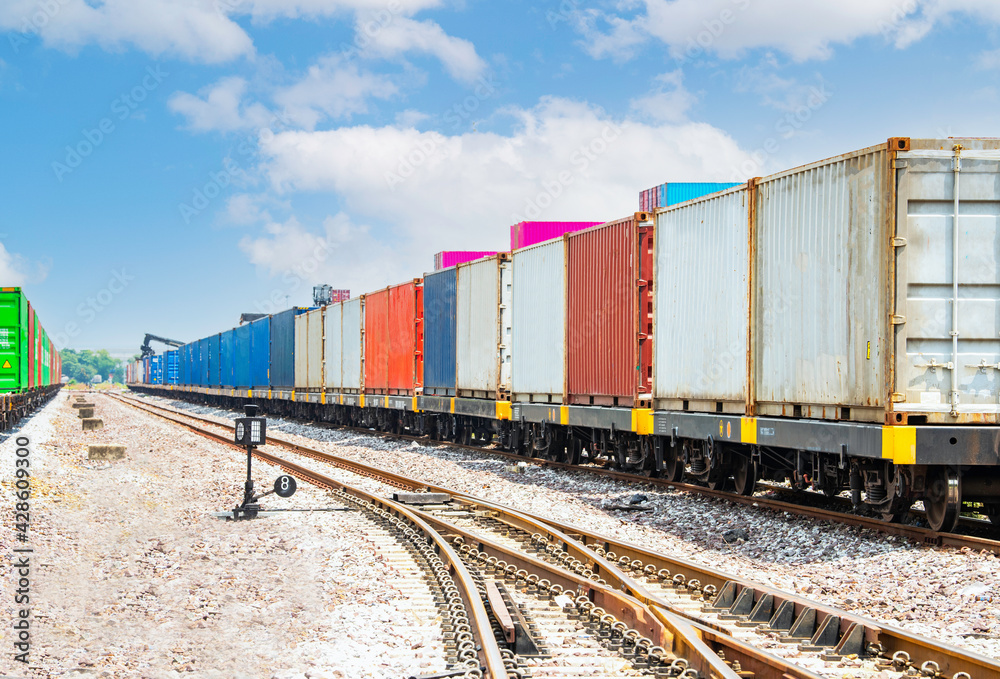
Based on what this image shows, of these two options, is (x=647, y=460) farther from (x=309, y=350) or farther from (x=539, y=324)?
(x=309, y=350)

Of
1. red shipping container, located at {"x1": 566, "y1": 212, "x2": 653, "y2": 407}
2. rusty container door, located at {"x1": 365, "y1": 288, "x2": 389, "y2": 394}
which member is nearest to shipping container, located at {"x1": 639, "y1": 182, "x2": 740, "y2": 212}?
rusty container door, located at {"x1": 365, "y1": 288, "x2": 389, "y2": 394}

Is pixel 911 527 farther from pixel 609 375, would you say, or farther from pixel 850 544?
pixel 609 375

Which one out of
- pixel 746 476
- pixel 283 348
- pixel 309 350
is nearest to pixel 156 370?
pixel 283 348

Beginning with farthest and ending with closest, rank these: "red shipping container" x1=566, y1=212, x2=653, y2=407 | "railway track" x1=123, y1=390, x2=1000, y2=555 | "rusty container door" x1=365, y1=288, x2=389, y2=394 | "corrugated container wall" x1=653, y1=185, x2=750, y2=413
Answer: "rusty container door" x1=365, y1=288, x2=389, y2=394 → "red shipping container" x1=566, y1=212, x2=653, y2=407 → "corrugated container wall" x1=653, y1=185, x2=750, y2=413 → "railway track" x1=123, y1=390, x2=1000, y2=555

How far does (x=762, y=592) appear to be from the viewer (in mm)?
6234

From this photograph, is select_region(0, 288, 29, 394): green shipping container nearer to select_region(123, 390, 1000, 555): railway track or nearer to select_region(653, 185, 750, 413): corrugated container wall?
select_region(123, 390, 1000, 555): railway track

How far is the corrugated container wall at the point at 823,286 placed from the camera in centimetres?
890

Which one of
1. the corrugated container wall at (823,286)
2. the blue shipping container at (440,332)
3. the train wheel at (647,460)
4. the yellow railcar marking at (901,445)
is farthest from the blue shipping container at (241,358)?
the yellow railcar marking at (901,445)

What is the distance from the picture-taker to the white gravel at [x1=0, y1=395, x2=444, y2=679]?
5387 mm

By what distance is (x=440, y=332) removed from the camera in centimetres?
2220

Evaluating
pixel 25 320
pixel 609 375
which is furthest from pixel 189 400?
pixel 609 375

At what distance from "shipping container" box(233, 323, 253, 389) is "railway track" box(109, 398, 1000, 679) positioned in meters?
36.6

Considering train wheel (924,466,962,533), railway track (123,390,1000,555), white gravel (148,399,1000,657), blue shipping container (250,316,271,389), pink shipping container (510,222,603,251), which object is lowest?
white gravel (148,399,1000,657)

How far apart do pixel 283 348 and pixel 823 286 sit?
31413 mm
